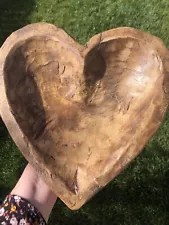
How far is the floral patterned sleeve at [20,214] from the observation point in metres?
1.03

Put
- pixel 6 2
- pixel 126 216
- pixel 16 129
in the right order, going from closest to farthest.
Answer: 1. pixel 16 129
2. pixel 126 216
3. pixel 6 2

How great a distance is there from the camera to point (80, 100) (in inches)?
42.9

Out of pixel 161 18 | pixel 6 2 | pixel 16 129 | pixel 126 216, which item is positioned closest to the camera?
pixel 16 129

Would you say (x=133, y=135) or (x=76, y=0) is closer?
(x=133, y=135)

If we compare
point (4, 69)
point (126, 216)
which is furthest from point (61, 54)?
point (126, 216)

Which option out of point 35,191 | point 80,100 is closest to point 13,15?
point 80,100

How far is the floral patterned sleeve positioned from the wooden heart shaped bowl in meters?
0.11

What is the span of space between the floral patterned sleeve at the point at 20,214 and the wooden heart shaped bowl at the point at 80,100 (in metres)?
0.11

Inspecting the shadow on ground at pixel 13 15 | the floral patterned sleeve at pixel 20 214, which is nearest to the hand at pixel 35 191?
the floral patterned sleeve at pixel 20 214

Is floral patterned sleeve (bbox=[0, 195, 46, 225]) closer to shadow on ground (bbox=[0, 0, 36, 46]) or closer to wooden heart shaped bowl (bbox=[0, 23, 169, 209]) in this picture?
wooden heart shaped bowl (bbox=[0, 23, 169, 209])

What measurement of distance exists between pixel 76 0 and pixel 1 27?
12.6 inches

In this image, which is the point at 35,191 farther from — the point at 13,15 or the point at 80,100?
the point at 13,15

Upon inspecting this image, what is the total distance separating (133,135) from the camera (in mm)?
1010

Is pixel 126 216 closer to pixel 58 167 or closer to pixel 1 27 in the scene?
pixel 58 167
